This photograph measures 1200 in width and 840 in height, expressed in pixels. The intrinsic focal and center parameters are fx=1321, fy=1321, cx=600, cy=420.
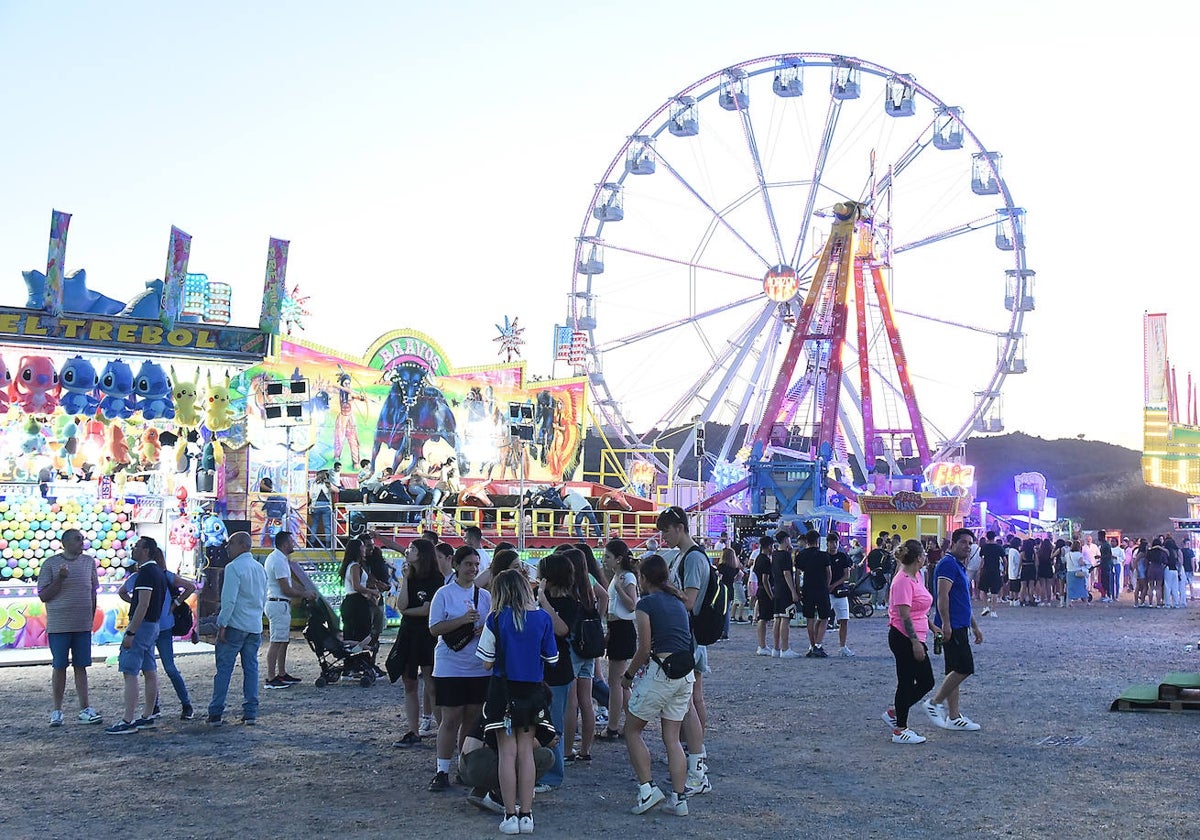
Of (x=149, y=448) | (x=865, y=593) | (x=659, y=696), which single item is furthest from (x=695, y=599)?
(x=865, y=593)

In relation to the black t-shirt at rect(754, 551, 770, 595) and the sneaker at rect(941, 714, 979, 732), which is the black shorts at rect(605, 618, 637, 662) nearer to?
the sneaker at rect(941, 714, 979, 732)

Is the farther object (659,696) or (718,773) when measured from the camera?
(718,773)

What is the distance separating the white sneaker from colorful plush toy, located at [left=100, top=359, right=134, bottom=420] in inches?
423

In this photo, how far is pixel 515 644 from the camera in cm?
654

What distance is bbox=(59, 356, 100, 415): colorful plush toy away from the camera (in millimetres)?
15406

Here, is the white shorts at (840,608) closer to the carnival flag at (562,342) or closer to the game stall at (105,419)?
the game stall at (105,419)

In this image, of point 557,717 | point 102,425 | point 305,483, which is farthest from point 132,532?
point 305,483

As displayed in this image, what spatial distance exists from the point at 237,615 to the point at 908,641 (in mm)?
4779

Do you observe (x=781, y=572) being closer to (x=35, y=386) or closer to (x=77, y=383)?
(x=77, y=383)

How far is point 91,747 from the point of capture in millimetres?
8812

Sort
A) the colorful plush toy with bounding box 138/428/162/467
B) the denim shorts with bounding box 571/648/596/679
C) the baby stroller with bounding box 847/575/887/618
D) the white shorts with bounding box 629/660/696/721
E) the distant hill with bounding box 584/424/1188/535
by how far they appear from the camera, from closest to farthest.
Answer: the white shorts with bounding box 629/660/696/721 < the denim shorts with bounding box 571/648/596/679 < the colorful plush toy with bounding box 138/428/162/467 < the baby stroller with bounding box 847/575/887/618 < the distant hill with bounding box 584/424/1188/535

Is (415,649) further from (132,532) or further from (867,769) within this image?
(132,532)

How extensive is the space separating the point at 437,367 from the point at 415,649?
22740 millimetres

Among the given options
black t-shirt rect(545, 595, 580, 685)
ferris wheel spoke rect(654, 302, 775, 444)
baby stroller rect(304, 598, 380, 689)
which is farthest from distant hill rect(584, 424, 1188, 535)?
black t-shirt rect(545, 595, 580, 685)
